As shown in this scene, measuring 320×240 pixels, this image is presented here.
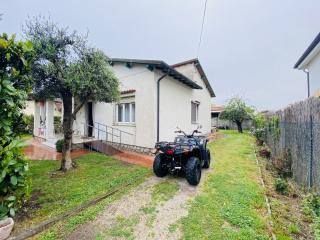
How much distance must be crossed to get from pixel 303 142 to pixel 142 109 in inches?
257

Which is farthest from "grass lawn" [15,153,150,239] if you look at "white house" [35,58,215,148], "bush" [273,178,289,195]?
"bush" [273,178,289,195]

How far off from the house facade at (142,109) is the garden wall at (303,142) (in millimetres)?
5269

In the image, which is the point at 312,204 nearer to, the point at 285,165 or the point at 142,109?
the point at 285,165

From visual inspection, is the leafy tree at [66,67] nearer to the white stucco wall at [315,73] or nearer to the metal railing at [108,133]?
the metal railing at [108,133]

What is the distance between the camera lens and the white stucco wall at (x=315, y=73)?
7.94 metres

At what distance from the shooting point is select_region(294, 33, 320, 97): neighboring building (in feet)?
24.1

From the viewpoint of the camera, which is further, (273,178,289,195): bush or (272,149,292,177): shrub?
(272,149,292,177): shrub

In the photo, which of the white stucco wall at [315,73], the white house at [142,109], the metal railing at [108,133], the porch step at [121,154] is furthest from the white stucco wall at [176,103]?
the white stucco wall at [315,73]

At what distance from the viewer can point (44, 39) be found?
5828 millimetres

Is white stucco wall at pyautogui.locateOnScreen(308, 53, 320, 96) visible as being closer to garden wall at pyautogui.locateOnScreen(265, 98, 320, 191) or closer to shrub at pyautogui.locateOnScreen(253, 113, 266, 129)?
garden wall at pyautogui.locateOnScreen(265, 98, 320, 191)

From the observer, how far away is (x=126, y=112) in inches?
434

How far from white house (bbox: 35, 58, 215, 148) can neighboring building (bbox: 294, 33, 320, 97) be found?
5377 millimetres

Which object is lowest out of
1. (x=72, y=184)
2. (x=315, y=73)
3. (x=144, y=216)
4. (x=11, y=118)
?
(x=144, y=216)

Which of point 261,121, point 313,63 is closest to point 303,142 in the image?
point 313,63
